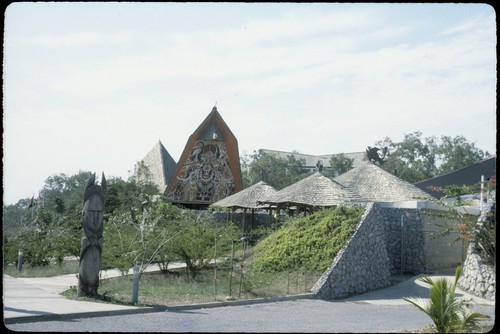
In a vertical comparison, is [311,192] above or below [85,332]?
above

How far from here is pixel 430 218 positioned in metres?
20.2

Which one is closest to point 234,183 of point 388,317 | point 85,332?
point 388,317

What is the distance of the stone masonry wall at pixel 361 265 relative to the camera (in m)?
15.5

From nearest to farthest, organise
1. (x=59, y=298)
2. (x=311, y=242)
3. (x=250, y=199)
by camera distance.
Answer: (x=59, y=298)
(x=311, y=242)
(x=250, y=199)

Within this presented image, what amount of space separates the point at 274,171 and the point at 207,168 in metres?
22.6

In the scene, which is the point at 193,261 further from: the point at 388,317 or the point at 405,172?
the point at 405,172

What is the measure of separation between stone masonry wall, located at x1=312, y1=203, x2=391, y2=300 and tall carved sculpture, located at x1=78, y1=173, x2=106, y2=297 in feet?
16.7

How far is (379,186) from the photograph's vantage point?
2522 centimetres

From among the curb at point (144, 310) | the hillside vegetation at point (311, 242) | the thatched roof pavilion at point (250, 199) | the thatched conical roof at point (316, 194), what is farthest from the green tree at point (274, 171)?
the curb at point (144, 310)

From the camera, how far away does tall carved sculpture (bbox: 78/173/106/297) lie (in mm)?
13125

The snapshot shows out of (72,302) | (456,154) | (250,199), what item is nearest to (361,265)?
(72,302)

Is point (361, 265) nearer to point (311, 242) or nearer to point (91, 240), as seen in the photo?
point (311, 242)

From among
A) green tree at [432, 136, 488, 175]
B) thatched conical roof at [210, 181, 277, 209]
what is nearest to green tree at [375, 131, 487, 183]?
green tree at [432, 136, 488, 175]

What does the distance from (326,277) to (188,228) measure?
446cm
